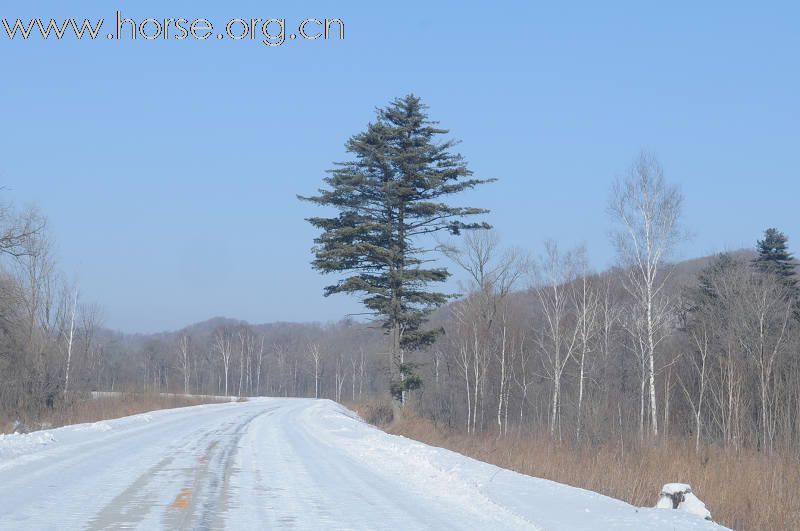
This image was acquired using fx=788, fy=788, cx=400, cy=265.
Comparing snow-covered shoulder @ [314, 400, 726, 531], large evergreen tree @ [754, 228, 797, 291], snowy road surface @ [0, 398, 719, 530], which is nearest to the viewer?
snowy road surface @ [0, 398, 719, 530]

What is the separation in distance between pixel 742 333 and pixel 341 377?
91.9 metres

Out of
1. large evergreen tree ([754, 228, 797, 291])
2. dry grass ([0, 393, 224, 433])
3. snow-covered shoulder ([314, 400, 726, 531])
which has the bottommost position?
dry grass ([0, 393, 224, 433])

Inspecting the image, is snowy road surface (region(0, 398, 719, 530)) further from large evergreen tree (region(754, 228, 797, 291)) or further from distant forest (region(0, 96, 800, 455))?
large evergreen tree (region(754, 228, 797, 291))

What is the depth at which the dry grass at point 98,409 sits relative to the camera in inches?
1124

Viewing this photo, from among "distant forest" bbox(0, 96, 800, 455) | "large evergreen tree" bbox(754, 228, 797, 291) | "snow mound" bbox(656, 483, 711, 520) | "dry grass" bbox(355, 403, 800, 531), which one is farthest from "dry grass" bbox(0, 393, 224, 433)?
"large evergreen tree" bbox(754, 228, 797, 291)

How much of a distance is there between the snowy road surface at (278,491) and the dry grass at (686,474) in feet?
5.06

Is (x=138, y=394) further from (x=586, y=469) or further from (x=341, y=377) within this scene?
(x=341, y=377)

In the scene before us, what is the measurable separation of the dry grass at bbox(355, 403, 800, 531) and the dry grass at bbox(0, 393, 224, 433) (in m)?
16.4

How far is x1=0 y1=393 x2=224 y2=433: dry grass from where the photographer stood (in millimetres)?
28550

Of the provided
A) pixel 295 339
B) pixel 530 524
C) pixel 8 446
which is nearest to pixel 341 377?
pixel 295 339

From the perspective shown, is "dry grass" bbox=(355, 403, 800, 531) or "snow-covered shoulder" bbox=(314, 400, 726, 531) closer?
"snow-covered shoulder" bbox=(314, 400, 726, 531)

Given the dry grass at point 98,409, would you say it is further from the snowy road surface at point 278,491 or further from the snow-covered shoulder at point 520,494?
the snow-covered shoulder at point 520,494

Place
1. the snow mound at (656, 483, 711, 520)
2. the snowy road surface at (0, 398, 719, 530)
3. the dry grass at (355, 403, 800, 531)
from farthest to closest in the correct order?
the dry grass at (355, 403, 800, 531), the snow mound at (656, 483, 711, 520), the snowy road surface at (0, 398, 719, 530)

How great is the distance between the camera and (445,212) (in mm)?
33125
